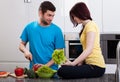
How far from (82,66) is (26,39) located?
2.29ft

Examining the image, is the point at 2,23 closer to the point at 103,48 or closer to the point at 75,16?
the point at 103,48

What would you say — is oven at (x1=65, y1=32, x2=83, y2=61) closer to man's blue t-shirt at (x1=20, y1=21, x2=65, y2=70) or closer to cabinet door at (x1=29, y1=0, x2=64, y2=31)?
cabinet door at (x1=29, y1=0, x2=64, y2=31)

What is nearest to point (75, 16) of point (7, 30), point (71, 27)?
point (71, 27)

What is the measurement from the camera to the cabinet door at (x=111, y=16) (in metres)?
3.27

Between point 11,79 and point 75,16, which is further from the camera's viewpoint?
point 75,16

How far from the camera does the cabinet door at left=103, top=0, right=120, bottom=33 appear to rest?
327 cm

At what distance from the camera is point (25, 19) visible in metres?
3.36

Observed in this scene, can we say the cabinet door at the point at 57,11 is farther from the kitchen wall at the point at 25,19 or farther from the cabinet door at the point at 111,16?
the cabinet door at the point at 111,16

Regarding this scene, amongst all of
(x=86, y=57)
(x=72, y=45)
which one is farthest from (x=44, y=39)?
(x=72, y=45)

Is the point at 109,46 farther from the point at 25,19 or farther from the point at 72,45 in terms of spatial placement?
the point at 25,19

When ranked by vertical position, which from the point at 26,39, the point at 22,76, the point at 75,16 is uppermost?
the point at 75,16

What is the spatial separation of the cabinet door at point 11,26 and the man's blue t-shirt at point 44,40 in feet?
2.64

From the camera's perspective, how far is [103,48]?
3.29m

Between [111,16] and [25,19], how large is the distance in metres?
0.91
